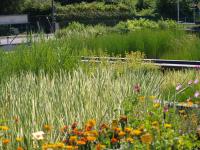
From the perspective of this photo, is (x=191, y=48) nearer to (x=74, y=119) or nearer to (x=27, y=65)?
(x=27, y=65)

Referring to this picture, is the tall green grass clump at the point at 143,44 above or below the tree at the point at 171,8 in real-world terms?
above

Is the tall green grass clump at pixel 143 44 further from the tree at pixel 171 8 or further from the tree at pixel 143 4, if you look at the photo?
the tree at pixel 143 4

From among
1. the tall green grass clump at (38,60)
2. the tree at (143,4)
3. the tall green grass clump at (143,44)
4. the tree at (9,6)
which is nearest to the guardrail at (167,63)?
the tall green grass clump at (38,60)

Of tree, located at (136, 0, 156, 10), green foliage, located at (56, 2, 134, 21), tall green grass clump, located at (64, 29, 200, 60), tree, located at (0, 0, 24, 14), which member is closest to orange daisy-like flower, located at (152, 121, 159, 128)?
tall green grass clump, located at (64, 29, 200, 60)

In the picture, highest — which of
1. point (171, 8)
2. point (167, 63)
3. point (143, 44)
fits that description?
point (143, 44)

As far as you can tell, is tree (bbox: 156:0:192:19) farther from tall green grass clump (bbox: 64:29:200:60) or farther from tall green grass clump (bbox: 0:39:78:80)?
tall green grass clump (bbox: 0:39:78:80)

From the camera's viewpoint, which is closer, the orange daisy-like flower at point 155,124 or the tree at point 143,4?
the orange daisy-like flower at point 155,124

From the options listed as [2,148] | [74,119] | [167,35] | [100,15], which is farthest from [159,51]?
[100,15]

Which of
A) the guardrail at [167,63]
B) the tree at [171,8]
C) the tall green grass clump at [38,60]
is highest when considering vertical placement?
the tall green grass clump at [38,60]

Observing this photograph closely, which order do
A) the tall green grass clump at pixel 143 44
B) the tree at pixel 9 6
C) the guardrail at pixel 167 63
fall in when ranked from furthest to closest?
1. the tree at pixel 9 6
2. the tall green grass clump at pixel 143 44
3. the guardrail at pixel 167 63

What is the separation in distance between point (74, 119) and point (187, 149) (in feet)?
3.91

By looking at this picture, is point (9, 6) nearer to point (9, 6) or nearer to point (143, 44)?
point (9, 6)

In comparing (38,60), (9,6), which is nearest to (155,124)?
(38,60)

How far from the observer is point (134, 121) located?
459cm
